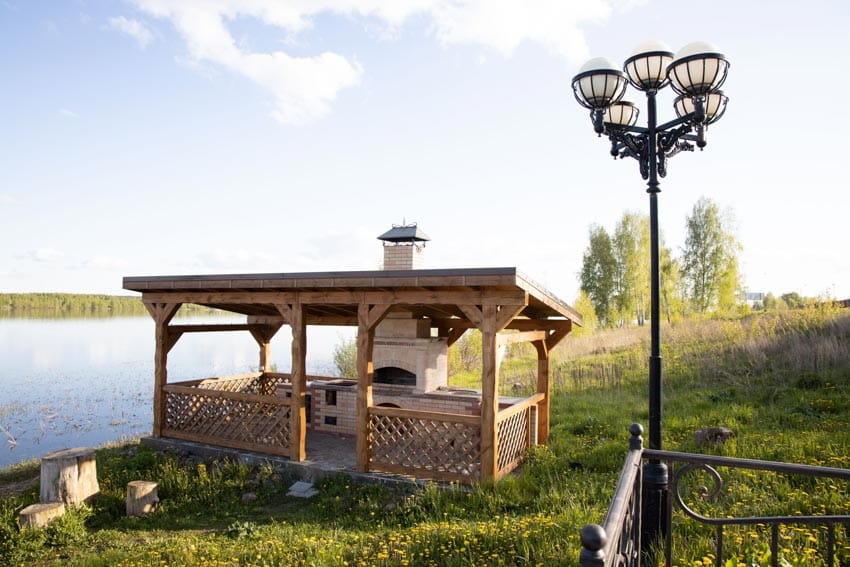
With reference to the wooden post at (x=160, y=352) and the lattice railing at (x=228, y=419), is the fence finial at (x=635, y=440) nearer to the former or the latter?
the lattice railing at (x=228, y=419)

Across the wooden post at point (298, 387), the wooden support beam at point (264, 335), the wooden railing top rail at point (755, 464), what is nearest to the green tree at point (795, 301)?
the wooden post at point (298, 387)

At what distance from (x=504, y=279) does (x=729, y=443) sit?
4.31 m

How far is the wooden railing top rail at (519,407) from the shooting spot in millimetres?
7323

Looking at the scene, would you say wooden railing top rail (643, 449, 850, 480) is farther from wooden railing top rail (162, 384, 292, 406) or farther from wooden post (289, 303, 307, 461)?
wooden railing top rail (162, 384, 292, 406)

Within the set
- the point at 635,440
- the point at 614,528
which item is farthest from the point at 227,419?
the point at 614,528

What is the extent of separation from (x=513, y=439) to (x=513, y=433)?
99 millimetres

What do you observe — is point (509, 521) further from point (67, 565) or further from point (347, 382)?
point (347, 382)

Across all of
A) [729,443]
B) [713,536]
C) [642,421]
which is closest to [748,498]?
[713,536]

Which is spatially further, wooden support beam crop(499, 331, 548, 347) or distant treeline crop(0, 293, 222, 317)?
distant treeline crop(0, 293, 222, 317)

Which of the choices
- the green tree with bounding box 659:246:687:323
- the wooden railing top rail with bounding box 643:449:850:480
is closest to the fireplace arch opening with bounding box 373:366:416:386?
the wooden railing top rail with bounding box 643:449:850:480

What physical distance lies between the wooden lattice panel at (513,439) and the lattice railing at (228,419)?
3396 millimetres

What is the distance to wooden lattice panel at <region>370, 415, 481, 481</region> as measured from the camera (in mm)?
7242

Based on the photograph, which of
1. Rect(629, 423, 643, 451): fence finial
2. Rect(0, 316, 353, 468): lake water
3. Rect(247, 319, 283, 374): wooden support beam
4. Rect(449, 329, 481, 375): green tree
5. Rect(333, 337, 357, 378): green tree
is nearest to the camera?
Rect(629, 423, 643, 451): fence finial

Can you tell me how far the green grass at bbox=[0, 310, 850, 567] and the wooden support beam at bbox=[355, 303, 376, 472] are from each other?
0.47 metres
